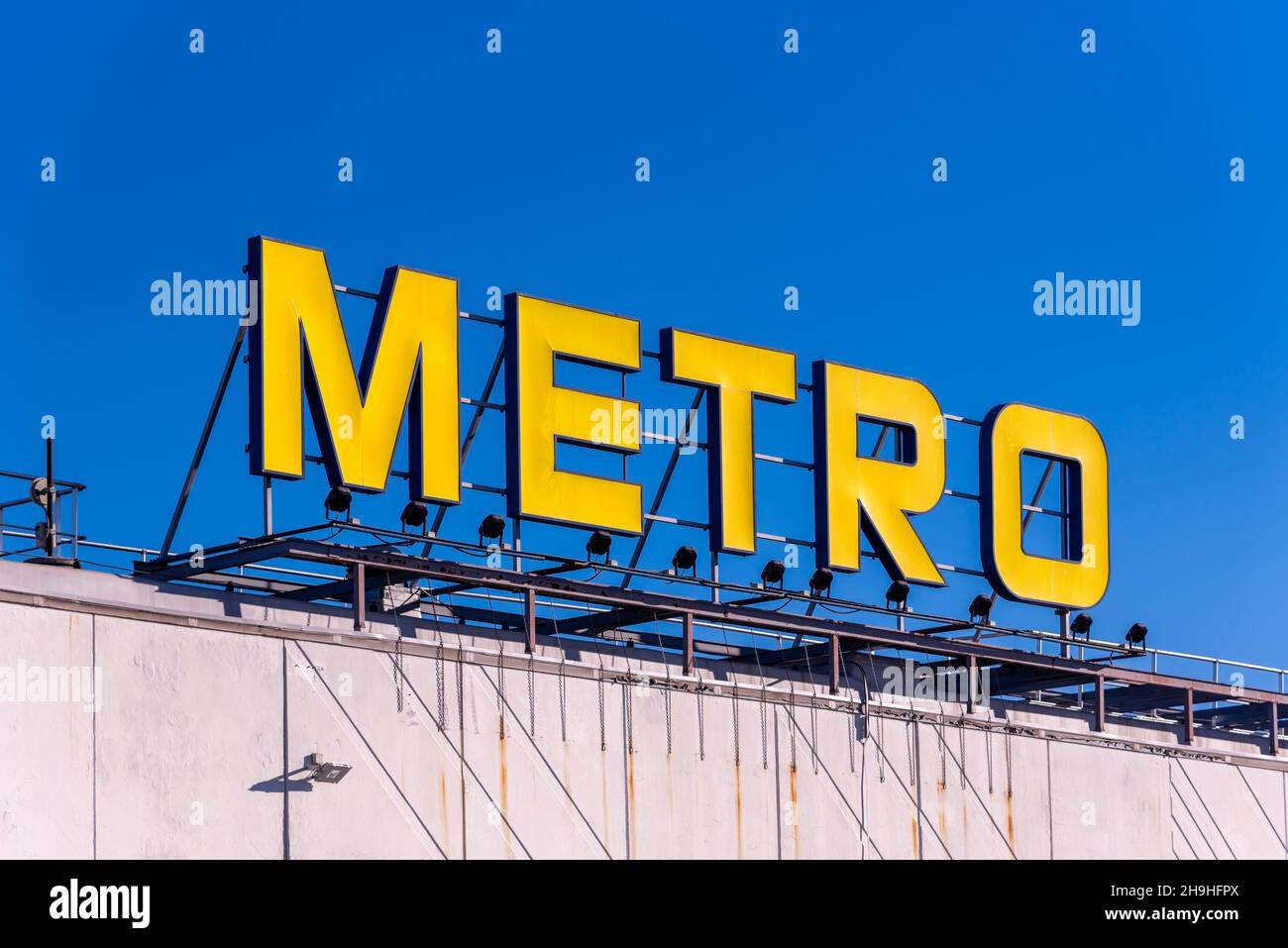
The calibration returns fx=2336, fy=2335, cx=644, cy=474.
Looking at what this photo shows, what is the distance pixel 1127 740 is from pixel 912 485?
7.17 m

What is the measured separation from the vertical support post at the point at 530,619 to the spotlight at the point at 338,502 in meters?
3.56

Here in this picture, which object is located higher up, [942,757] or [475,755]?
[942,757]

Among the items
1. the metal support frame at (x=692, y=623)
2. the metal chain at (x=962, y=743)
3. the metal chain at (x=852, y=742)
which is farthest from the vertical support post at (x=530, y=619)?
the metal chain at (x=962, y=743)

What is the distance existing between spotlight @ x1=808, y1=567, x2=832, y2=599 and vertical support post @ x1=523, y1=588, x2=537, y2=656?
25.1 feet

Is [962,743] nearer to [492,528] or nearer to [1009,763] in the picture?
[1009,763]

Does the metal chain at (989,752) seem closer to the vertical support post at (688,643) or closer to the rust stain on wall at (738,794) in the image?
the rust stain on wall at (738,794)

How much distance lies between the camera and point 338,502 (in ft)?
131

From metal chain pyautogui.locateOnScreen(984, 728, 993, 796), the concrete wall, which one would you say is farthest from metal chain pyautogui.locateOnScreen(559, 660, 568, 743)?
metal chain pyautogui.locateOnScreen(984, 728, 993, 796)

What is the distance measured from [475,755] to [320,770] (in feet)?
10.6

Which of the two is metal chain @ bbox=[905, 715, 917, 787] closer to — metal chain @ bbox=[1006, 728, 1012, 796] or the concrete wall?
the concrete wall

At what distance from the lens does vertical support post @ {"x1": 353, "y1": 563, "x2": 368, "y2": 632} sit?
125 feet

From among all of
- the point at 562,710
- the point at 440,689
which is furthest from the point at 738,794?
the point at 440,689
